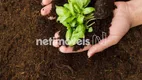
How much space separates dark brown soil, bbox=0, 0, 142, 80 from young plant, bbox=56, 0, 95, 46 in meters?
0.26

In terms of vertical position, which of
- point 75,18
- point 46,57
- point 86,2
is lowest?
point 46,57

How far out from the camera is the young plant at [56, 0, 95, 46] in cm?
164

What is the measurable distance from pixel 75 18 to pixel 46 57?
0.44m

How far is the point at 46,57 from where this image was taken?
6.10 feet

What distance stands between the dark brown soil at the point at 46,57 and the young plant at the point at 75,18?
0.86 feet

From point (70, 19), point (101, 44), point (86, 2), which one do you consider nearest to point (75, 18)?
point (70, 19)

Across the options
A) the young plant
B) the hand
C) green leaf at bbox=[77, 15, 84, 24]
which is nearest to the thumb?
the hand

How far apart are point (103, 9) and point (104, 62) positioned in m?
0.47

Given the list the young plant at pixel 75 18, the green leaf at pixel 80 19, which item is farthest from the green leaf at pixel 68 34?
the green leaf at pixel 80 19

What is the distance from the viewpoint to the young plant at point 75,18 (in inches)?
64.5

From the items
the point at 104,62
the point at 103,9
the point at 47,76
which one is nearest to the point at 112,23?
the point at 103,9

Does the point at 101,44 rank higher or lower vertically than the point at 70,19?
lower

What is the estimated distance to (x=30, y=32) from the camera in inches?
75.4

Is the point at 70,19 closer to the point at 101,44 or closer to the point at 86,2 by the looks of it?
the point at 86,2
